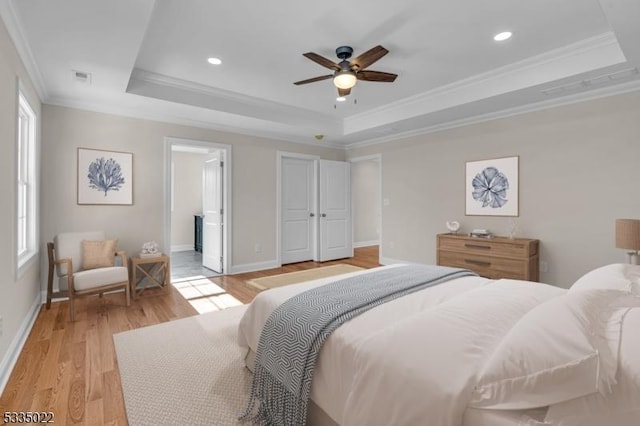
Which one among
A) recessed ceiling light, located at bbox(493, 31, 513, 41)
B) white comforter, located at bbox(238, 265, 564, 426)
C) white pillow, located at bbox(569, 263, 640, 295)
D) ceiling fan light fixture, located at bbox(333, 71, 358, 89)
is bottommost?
white comforter, located at bbox(238, 265, 564, 426)

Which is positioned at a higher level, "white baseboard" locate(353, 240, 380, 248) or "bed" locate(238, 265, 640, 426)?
"bed" locate(238, 265, 640, 426)

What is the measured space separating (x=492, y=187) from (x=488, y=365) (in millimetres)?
4045

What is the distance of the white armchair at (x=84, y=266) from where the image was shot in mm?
3182

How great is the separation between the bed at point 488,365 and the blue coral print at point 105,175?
3.91 meters

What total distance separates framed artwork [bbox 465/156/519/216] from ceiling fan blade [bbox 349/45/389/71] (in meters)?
2.65

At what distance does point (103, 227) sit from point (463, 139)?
5207mm

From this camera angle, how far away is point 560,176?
12.6ft

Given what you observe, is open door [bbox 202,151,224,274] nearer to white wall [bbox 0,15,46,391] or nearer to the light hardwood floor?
the light hardwood floor

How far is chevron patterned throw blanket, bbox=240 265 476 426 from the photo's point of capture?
143 centimetres

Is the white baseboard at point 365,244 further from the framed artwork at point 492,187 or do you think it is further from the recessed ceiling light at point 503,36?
the recessed ceiling light at point 503,36

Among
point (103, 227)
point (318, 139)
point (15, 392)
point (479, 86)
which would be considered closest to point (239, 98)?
point (318, 139)

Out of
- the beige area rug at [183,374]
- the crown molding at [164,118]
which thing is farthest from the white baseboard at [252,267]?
the crown molding at [164,118]

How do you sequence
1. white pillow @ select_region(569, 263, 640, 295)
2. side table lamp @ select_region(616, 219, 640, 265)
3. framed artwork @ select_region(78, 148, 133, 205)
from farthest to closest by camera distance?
framed artwork @ select_region(78, 148, 133, 205)
side table lamp @ select_region(616, 219, 640, 265)
white pillow @ select_region(569, 263, 640, 295)

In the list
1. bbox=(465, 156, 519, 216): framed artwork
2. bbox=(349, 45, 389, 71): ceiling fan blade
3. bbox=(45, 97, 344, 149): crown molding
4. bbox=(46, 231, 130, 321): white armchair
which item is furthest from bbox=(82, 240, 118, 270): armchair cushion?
bbox=(465, 156, 519, 216): framed artwork
